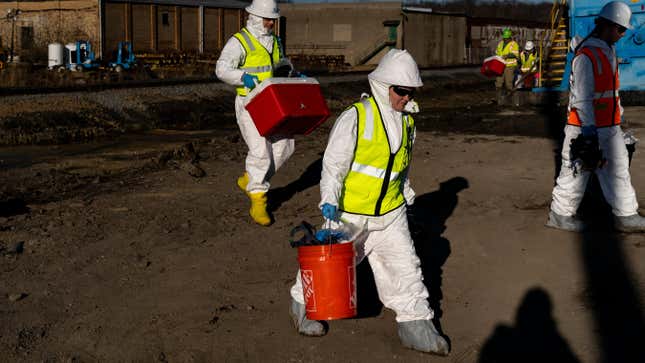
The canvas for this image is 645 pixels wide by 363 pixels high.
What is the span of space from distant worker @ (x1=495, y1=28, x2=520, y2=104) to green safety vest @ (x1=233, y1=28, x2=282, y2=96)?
12825mm

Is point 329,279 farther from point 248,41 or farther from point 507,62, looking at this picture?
point 507,62

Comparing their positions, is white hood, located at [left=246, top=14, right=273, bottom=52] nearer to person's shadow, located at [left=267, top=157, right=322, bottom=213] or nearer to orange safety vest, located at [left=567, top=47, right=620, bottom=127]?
person's shadow, located at [left=267, top=157, right=322, bottom=213]

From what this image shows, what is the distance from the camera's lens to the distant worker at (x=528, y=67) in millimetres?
20188

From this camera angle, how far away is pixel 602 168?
7.36m

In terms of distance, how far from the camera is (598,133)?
290 inches

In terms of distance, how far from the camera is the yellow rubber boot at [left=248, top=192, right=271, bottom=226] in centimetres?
791

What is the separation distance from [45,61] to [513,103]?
21803mm

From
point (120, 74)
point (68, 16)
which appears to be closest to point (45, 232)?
point (120, 74)

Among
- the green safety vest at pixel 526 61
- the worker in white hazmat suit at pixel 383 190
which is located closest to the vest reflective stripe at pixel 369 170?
the worker in white hazmat suit at pixel 383 190

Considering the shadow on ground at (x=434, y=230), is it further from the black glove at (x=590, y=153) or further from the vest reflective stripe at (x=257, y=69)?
the vest reflective stripe at (x=257, y=69)

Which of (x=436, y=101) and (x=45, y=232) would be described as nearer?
(x=45, y=232)

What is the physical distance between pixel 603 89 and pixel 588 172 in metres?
0.71

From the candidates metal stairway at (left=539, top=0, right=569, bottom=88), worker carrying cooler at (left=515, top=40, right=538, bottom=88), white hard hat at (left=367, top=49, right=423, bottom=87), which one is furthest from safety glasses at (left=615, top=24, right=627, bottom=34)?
worker carrying cooler at (left=515, top=40, right=538, bottom=88)

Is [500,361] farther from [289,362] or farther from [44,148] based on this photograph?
[44,148]
